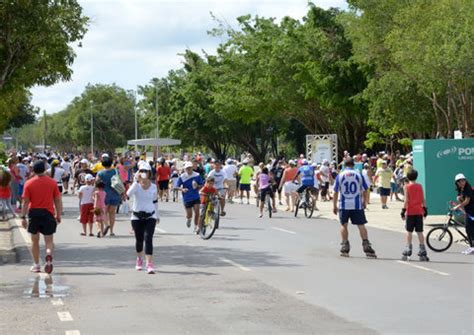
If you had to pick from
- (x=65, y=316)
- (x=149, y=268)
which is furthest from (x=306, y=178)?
(x=65, y=316)

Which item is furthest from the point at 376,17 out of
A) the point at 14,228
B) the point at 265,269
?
the point at 265,269

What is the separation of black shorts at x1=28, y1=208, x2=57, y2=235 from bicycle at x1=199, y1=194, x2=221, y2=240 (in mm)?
6622

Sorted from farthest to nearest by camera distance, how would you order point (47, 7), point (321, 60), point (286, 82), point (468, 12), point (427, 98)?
point (286, 82)
point (321, 60)
point (427, 98)
point (468, 12)
point (47, 7)

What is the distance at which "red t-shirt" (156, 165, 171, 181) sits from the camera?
123 feet

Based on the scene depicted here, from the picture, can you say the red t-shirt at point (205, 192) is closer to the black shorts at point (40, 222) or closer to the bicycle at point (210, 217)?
the bicycle at point (210, 217)

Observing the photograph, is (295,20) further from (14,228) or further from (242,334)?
(242,334)

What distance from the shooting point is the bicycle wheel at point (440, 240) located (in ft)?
62.4

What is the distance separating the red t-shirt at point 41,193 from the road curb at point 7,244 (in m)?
2.72

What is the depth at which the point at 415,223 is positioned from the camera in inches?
684

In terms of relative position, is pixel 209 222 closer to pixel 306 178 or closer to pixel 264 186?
pixel 306 178

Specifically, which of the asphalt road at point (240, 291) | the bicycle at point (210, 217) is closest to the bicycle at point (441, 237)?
the asphalt road at point (240, 291)

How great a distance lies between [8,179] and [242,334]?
15535 millimetres

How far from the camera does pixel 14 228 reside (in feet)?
83.2

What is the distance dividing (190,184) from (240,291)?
29.9 ft
